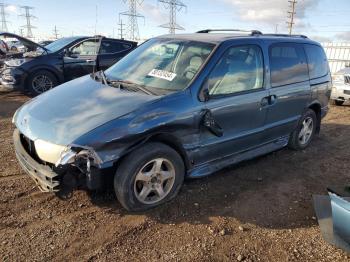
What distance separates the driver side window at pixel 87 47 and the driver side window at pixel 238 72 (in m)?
6.75

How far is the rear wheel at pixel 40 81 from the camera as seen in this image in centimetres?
925

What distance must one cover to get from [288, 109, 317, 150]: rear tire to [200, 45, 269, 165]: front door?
1158mm

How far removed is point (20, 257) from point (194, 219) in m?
1.62

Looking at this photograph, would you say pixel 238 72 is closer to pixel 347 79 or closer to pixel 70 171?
pixel 70 171

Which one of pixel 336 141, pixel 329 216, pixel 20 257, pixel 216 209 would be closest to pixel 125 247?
pixel 20 257

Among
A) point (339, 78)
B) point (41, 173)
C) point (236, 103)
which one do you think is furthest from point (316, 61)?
point (339, 78)

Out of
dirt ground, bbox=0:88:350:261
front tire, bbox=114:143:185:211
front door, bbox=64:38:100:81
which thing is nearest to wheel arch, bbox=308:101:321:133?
dirt ground, bbox=0:88:350:261

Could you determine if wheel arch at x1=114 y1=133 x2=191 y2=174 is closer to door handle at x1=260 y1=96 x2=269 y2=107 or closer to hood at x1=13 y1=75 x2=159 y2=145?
hood at x1=13 y1=75 x2=159 y2=145

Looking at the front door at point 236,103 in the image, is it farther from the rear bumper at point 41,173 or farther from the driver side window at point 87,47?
the driver side window at point 87,47

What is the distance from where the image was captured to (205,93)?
3934 millimetres

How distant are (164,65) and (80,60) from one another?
20.6 ft

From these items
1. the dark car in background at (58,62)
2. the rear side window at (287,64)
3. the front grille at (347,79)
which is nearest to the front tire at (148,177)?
the rear side window at (287,64)

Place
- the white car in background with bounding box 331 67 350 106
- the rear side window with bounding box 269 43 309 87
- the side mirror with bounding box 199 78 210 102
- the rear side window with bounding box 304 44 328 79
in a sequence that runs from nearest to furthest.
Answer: the side mirror with bounding box 199 78 210 102 < the rear side window with bounding box 269 43 309 87 < the rear side window with bounding box 304 44 328 79 < the white car in background with bounding box 331 67 350 106

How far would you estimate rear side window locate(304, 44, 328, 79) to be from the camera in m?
5.68
